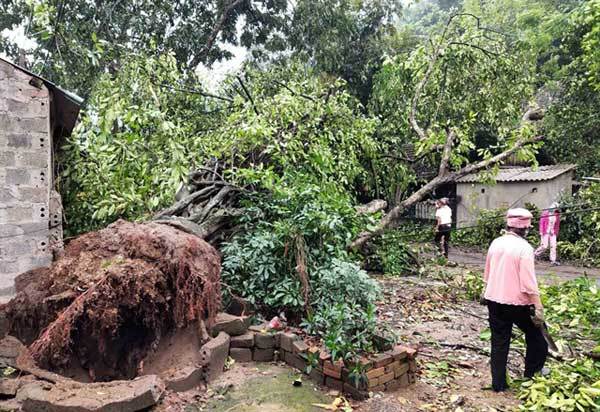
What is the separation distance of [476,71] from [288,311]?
607cm

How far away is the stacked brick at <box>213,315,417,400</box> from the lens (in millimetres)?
3896

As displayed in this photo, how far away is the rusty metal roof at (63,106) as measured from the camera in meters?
4.91

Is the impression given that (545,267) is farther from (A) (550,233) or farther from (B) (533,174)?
(B) (533,174)

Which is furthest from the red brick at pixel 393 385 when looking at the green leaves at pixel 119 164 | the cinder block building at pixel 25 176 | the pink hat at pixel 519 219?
the cinder block building at pixel 25 176

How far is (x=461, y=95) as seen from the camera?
8969mm

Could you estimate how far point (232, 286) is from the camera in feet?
17.5

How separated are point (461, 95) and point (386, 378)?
22.2ft

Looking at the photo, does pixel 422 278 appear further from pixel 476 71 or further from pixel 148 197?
pixel 148 197

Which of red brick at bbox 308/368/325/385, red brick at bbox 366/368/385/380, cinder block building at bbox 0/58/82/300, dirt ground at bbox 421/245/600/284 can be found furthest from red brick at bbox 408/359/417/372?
dirt ground at bbox 421/245/600/284

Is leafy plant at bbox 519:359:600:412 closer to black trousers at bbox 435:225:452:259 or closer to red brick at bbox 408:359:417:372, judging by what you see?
red brick at bbox 408:359:417:372

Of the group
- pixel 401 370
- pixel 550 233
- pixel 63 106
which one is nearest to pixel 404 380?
pixel 401 370

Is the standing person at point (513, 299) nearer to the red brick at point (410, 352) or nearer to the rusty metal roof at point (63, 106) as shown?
the red brick at point (410, 352)

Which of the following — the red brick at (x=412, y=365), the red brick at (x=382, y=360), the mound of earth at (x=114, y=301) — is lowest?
the red brick at (x=412, y=365)

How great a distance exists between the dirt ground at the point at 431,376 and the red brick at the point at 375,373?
177 mm
